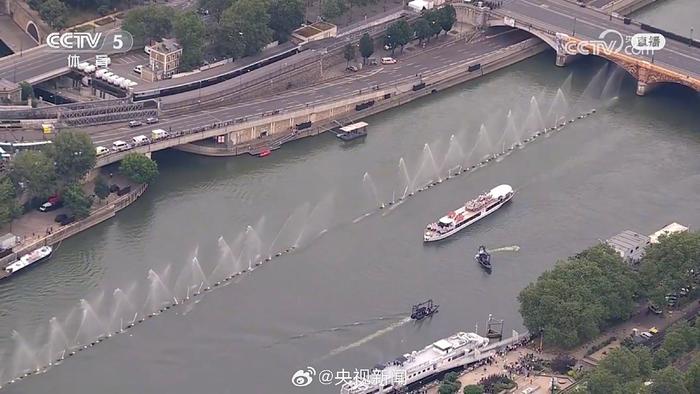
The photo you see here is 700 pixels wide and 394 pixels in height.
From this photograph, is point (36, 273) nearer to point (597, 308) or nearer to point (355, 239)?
point (355, 239)

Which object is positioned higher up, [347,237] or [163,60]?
[163,60]

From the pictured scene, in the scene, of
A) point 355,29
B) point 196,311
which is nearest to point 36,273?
point 196,311

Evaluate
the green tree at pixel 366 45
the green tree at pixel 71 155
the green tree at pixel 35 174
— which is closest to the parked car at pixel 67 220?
the green tree at pixel 35 174

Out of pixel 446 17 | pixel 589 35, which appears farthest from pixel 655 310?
pixel 446 17

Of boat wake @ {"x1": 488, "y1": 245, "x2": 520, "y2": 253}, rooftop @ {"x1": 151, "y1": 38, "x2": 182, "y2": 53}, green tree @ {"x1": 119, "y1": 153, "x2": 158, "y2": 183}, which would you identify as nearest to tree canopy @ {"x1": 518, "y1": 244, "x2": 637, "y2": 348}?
boat wake @ {"x1": 488, "y1": 245, "x2": 520, "y2": 253}

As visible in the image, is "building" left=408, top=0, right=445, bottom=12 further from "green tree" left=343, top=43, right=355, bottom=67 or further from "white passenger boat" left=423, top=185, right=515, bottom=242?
"white passenger boat" left=423, top=185, right=515, bottom=242

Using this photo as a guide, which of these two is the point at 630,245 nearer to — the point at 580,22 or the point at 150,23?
the point at 580,22
